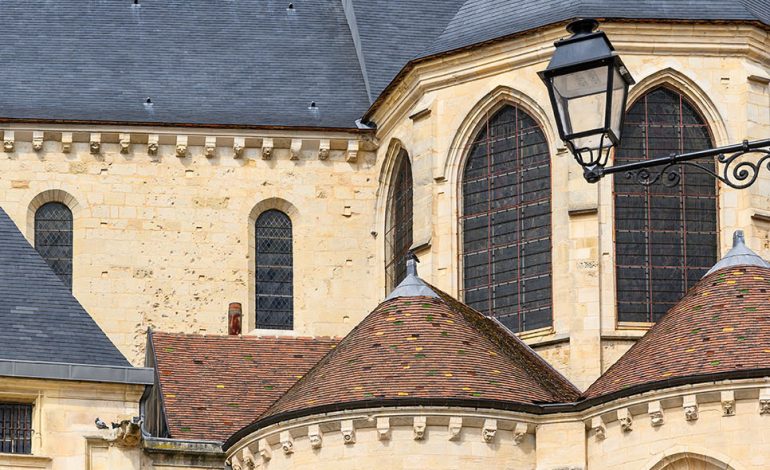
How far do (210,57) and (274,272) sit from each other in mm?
4025

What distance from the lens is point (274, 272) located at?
3575cm

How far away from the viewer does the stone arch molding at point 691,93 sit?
107ft

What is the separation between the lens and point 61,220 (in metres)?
35.7

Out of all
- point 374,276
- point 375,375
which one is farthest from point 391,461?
point 374,276

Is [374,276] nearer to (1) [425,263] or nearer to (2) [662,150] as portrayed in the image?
(1) [425,263]

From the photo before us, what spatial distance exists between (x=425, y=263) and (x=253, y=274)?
363 cm

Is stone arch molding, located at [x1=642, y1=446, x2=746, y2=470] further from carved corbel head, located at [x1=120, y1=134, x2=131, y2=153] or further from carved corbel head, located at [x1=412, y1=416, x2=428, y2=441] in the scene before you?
carved corbel head, located at [x1=120, y1=134, x2=131, y2=153]

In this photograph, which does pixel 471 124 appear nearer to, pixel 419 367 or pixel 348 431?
pixel 419 367

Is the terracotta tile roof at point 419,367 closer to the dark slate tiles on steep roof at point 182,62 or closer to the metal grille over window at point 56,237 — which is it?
the metal grille over window at point 56,237

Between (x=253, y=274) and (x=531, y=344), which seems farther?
(x=253, y=274)

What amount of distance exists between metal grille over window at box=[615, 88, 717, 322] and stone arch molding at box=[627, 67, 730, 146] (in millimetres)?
97

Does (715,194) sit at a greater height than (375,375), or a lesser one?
greater

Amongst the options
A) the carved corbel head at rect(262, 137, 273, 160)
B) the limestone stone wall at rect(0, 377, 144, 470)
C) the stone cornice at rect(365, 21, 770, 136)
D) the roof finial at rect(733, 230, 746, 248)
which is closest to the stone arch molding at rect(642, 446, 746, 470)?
the roof finial at rect(733, 230, 746, 248)

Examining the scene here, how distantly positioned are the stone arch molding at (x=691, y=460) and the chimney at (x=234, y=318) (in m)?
8.96
